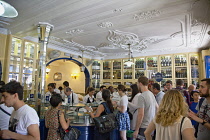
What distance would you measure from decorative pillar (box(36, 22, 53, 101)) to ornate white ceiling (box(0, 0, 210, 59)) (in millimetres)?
210

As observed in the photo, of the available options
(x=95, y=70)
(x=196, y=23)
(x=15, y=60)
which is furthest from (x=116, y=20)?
(x=95, y=70)

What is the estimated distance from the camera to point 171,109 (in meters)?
1.41

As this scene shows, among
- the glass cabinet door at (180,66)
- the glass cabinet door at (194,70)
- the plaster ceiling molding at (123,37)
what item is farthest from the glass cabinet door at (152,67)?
the plaster ceiling molding at (123,37)

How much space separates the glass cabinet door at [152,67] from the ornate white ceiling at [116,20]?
2235 mm

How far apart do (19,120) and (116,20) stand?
3432 millimetres

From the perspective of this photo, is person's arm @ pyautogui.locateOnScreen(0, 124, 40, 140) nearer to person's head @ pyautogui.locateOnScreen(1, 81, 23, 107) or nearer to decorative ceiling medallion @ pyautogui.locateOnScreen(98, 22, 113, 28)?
person's head @ pyautogui.locateOnScreen(1, 81, 23, 107)

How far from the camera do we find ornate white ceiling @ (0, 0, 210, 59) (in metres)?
3.28

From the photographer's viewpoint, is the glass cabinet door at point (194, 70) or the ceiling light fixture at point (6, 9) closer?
the ceiling light fixture at point (6, 9)

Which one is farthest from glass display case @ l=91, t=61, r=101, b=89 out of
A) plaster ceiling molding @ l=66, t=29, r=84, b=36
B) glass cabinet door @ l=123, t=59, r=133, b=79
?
plaster ceiling molding @ l=66, t=29, r=84, b=36

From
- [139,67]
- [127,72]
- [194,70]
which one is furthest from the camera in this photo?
[127,72]

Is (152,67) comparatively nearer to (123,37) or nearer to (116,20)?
(123,37)

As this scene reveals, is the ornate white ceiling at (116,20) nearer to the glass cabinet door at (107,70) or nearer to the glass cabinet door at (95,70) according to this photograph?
the glass cabinet door at (95,70)

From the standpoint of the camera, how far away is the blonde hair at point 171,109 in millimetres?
1379

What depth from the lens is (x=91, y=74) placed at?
30.3 feet
